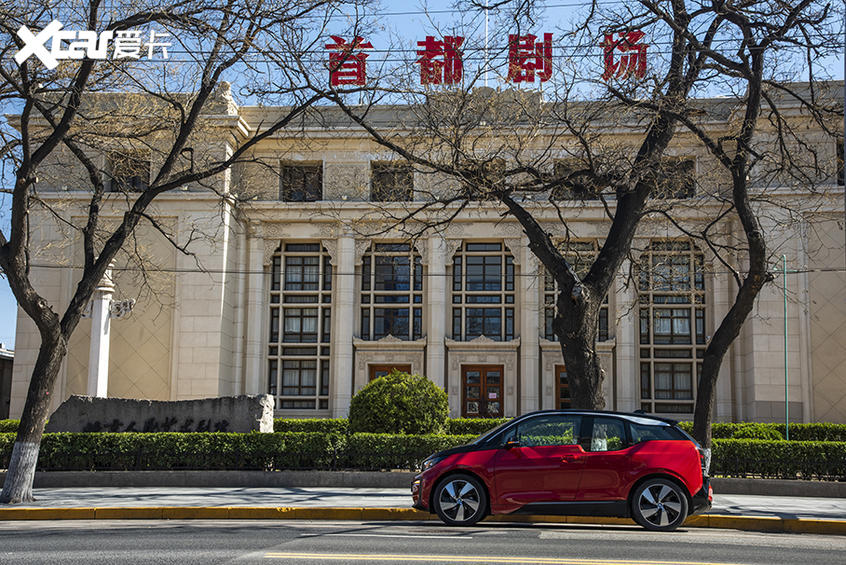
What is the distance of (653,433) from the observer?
12180 mm

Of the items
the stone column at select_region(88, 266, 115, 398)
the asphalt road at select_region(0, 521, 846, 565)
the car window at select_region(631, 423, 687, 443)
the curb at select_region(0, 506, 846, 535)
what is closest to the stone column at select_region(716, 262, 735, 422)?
the curb at select_region(0, 506, 846, 535)

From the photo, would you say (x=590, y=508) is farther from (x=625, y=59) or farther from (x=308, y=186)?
(x=308, y=186)

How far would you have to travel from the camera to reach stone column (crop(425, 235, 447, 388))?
111 feet

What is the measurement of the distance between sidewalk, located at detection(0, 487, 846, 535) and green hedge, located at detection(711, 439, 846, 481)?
122 cm

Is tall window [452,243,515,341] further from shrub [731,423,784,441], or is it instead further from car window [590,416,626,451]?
car window [590,416,626,451]

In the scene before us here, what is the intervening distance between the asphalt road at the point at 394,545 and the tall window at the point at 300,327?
71.2ft

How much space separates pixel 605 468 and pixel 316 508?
4.82 m

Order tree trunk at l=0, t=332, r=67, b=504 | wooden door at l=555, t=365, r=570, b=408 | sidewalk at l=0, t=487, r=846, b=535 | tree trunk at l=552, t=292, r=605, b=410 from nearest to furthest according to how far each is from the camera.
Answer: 1. sidewalk at l=0, t=487, r=846, b=535
2. tree trunk at l=0, t=332, r=67, b=504
3. tree trunk at l=552, t=292, r=605, b=410
4. wooden door at l=555, t=365, r=570, b=408

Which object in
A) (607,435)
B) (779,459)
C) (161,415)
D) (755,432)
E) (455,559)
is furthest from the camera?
(755,432)

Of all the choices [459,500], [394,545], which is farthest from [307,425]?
[394,545]

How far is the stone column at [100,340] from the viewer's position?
2866 cm

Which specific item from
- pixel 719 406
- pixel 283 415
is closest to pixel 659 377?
pixel 719 406

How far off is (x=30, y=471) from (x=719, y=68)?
14.2 meters

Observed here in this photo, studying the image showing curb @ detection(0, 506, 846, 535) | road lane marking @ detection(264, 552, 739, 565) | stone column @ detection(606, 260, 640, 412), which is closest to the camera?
road lane marking @ detection(264, 552, 739, 565)
